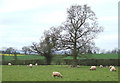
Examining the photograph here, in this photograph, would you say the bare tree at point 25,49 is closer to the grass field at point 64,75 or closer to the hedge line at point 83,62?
the hedge line at point 83,62

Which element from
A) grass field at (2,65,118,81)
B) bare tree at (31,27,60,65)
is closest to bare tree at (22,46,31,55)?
bare tree at (31,27,60,65)

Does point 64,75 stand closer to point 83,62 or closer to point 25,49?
point 83,62

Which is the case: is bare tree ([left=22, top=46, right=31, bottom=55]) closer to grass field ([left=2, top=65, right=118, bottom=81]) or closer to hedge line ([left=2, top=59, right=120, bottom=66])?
hedge line ([left=2, top=59, right=120, bottom=66])

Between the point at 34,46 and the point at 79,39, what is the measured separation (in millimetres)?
14020

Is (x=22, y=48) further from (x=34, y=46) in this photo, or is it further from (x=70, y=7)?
(x=70, y=7)

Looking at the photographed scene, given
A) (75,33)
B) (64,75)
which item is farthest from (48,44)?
(64,75)

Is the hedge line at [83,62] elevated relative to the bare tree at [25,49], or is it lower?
lower

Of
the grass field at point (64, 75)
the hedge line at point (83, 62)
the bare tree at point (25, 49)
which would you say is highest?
the bare tree at point (25, 49)

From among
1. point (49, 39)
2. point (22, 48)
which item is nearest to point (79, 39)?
point (49, 39)

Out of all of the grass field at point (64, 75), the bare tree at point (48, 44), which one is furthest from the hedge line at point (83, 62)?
the grass field at point (64, 75)

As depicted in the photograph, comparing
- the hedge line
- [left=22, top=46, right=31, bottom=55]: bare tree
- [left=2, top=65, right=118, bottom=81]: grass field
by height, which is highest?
[left=22, top=46, right=31, bottom=55]: bare tree

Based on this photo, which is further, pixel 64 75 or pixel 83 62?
pixel 83 62

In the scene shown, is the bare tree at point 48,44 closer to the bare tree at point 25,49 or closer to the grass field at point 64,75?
the bare tree at point 25,49

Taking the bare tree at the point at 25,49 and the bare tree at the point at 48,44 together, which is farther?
the bare tree at the point at 25,49
